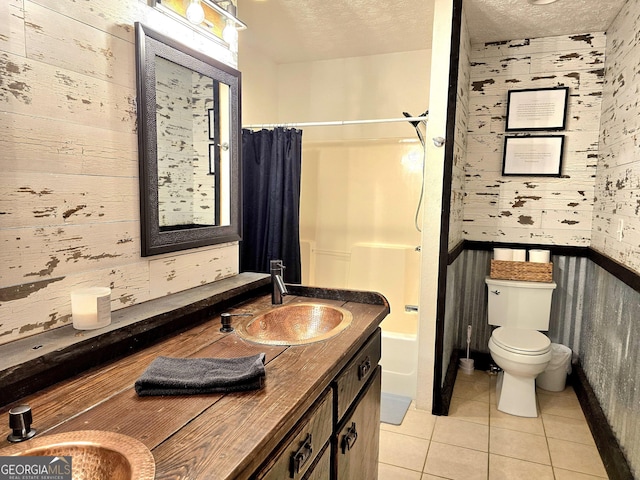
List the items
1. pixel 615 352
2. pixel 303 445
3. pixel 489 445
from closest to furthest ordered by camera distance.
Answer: pixel 303 445, pixel 615 352, pixel 489 445

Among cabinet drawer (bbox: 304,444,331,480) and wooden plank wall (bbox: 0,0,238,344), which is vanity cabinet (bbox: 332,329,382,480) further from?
wooden plank wall (bbox: 0,0,238,344)

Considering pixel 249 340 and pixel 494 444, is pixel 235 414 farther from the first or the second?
pixel 494 444

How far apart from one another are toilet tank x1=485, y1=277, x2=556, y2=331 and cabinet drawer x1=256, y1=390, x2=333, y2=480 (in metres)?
2.16

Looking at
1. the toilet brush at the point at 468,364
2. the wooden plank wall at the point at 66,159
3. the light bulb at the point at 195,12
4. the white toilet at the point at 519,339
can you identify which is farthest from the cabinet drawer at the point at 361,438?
the toilet brush at the point at 468,364

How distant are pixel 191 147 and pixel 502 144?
2.39 metres

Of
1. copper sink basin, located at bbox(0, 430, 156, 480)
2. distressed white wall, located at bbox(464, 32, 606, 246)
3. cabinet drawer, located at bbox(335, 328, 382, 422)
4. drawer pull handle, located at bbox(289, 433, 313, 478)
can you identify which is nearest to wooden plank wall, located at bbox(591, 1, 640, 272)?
distressed white wall, located at bbox(464, 32, 606, 246)

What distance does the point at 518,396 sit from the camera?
2.68 meters

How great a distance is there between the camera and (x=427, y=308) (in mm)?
2623

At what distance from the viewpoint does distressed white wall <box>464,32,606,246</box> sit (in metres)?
2.97

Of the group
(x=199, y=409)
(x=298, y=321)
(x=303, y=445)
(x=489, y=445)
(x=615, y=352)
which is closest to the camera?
(x=199, y=409)

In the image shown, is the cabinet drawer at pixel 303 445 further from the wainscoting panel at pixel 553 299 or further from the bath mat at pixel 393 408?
the wainscoting panel at pixel 553 299

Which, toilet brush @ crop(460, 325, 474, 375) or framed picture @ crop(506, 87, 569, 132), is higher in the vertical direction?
framed picture @ crop(506, 87, 569, 132)

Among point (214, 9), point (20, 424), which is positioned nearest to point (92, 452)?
point (20, 424)

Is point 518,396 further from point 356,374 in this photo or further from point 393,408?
point 356,374
